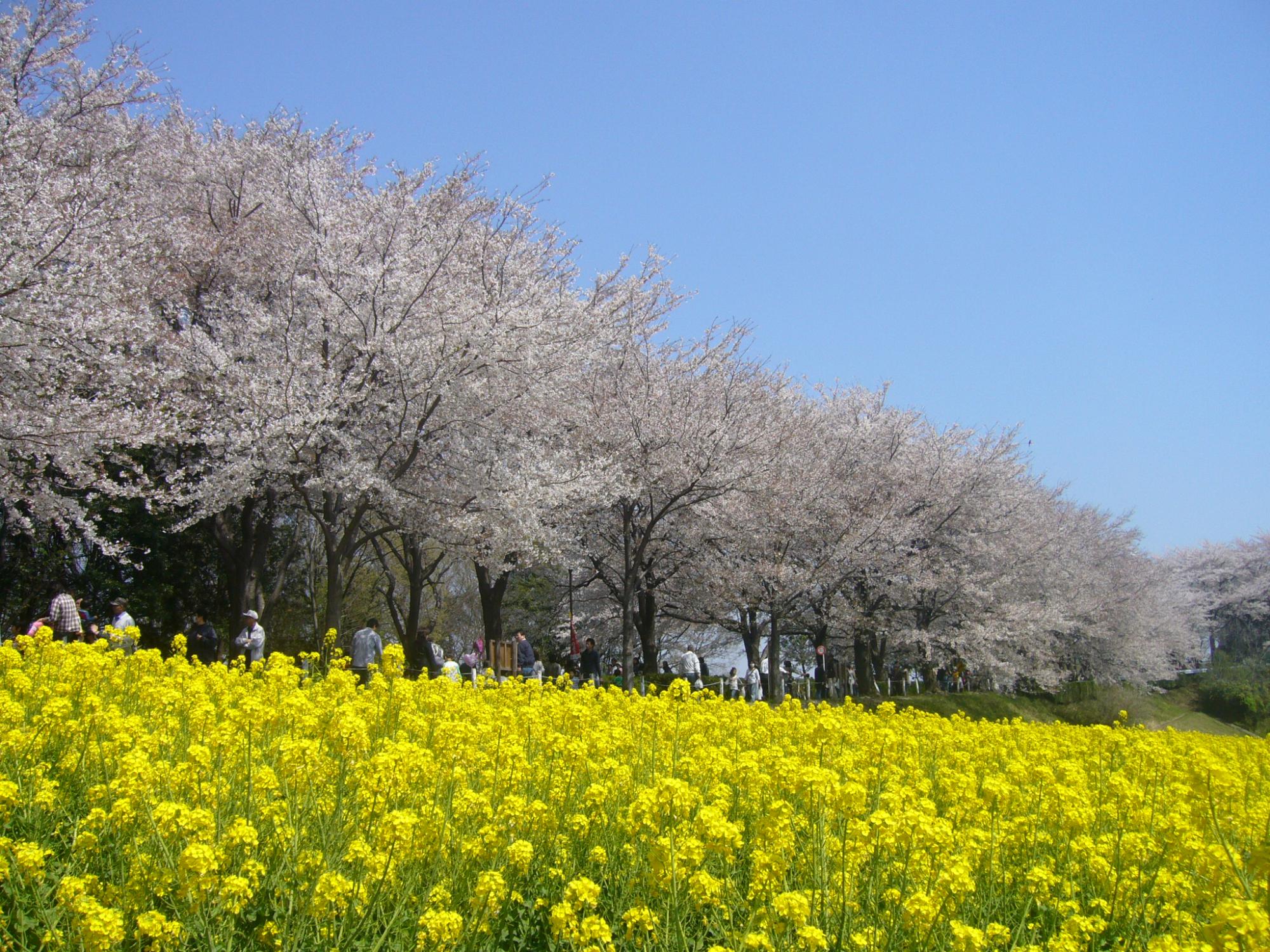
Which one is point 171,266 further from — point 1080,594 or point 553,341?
point 1080,594

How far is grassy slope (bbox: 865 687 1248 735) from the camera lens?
2023 cm

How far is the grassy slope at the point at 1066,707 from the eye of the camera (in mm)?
20234

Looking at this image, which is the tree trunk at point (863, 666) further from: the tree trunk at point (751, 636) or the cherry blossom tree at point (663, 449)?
the cherry blossom tree at point (663, 449)

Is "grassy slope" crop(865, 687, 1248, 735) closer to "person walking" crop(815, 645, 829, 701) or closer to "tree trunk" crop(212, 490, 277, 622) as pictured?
"person walking" crop(815, 645, 829, 701)

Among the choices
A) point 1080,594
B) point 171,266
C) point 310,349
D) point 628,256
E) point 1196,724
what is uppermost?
point 628,256

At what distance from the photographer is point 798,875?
4.25m

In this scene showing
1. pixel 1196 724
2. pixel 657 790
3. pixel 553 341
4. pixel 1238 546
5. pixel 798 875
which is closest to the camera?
pixel 657 790

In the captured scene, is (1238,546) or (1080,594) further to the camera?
(1238,546)

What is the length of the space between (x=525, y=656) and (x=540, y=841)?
1282 cm

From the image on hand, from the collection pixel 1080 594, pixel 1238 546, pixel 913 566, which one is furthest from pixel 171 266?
pixel 1238 546

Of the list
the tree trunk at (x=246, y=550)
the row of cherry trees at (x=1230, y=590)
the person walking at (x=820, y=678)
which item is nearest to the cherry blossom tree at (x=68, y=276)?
the tree trunk at (x=246, y=550)

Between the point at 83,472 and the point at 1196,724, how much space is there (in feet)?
86.2

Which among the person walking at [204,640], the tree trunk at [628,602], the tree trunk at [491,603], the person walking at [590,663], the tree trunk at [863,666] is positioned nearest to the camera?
the person walking at [204,640]

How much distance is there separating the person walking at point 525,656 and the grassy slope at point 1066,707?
668cm
